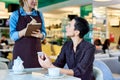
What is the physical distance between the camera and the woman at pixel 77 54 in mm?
2217

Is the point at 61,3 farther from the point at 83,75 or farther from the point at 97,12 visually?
the point at 83,75

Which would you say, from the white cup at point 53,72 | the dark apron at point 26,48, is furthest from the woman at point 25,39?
the white cup at point 53,72

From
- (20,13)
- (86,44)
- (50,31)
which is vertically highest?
(20,13)

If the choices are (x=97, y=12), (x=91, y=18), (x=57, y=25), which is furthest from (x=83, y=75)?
(x=57, y=25)

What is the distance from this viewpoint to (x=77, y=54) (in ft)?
7.70

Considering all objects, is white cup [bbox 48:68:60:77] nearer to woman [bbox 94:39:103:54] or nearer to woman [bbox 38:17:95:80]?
woman [bbox 38:17:95:80]

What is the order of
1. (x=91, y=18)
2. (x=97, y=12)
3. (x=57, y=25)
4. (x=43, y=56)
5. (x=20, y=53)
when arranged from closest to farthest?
(x=43, y=56)
(x=20, y=53)
(x=91, y=18)
(x=97, y=12)
(x=57, y=25)

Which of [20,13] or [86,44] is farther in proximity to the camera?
[20,13]

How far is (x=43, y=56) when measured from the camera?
219 centimetres

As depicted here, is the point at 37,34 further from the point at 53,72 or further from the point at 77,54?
the point at 53,72

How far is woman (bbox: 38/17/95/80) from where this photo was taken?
2.22m

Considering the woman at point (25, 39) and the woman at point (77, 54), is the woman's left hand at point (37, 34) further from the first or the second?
the woman at point (77, 54)

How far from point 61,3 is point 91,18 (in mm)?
2376

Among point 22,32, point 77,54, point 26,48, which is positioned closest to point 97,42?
point 26,48
